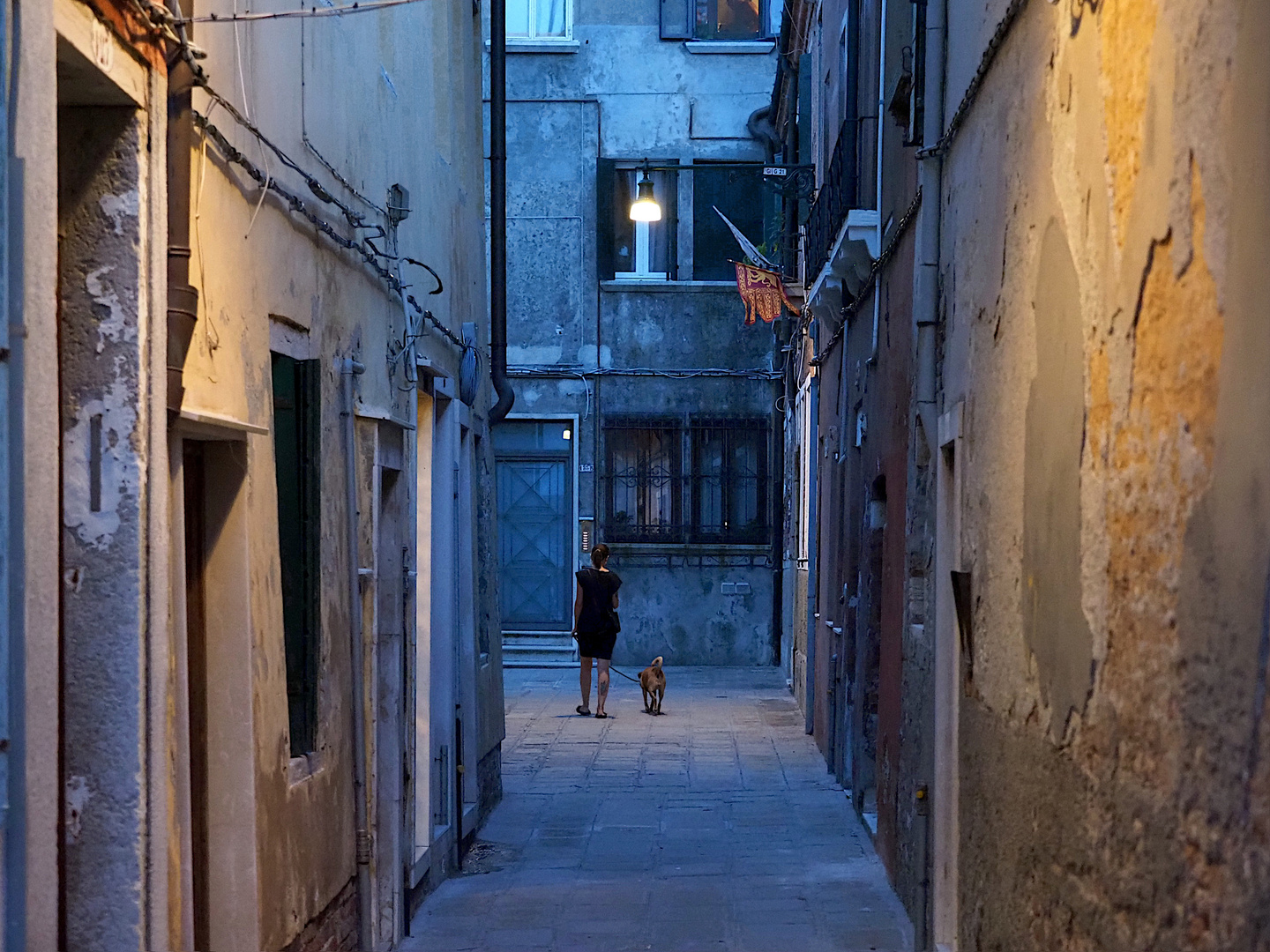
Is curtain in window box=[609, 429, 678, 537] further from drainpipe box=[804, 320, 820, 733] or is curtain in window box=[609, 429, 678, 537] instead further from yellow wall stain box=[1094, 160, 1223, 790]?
yellow wall stain box=[1094, 160, 1223, 790]

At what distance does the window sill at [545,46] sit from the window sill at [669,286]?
3.10 m

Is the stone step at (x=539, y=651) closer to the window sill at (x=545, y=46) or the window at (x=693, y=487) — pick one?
the window at (x=693, y=487)

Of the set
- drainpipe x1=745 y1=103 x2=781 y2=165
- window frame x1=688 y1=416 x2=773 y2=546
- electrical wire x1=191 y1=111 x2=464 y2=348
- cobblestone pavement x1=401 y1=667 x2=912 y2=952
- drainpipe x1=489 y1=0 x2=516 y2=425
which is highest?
drainpipe x1=745 y1=103 x2=781 y2=165

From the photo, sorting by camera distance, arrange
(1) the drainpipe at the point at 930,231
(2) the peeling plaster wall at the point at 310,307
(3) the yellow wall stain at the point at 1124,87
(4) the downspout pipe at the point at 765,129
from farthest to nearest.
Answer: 1. (4) the downspout pipe at the point at 765,129
2. (1) the drainpipe at the point at 930,231
3. (2) the peeling plaster wall at the point at 310,307
4. (3) the yellow wall stain at the point at 1124,87

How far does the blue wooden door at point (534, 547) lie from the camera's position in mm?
19875

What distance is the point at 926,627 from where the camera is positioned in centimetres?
701

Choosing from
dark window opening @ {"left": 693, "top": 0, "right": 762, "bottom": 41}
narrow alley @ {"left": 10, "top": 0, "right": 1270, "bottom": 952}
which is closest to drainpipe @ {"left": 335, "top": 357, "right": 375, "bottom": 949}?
narrow alley @ {"left": 10, "top": 0, "right": 1270, "bottom": 952}

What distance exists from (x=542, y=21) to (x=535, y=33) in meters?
0.19

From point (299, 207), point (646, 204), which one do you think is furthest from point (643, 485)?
point (299, 207)

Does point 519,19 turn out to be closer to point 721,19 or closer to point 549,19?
point 549,19

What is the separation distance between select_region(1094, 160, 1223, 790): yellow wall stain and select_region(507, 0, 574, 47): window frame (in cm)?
1777

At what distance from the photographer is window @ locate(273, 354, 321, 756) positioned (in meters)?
5.76

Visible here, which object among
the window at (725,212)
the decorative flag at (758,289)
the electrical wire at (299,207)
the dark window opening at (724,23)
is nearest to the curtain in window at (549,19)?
the dark window opening at (724,23)

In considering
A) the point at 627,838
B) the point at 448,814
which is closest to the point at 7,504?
the point at 448,814
